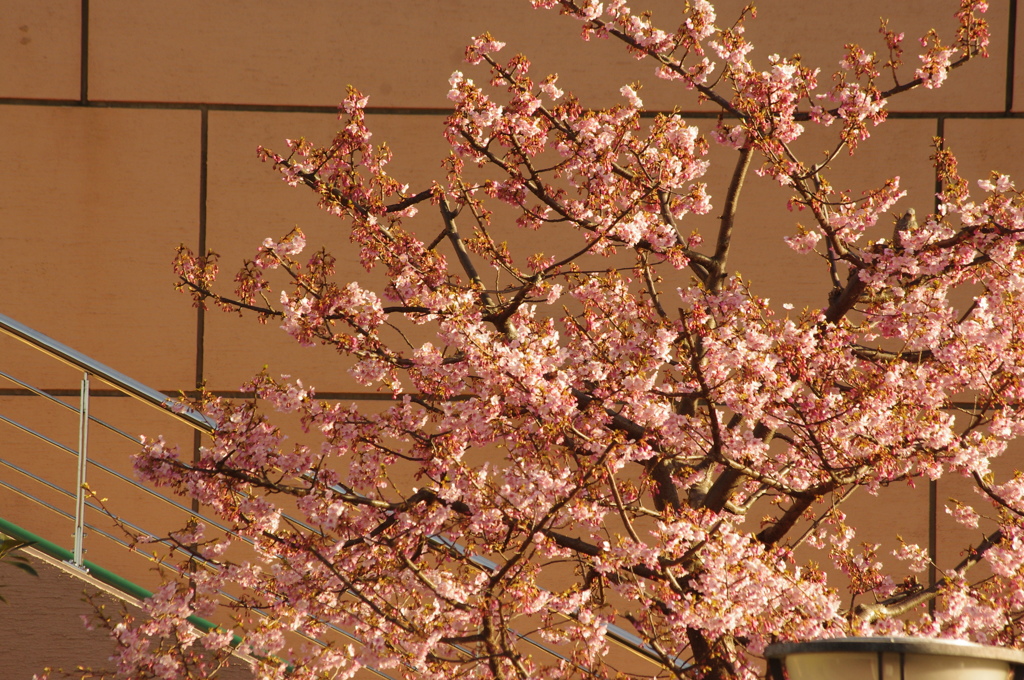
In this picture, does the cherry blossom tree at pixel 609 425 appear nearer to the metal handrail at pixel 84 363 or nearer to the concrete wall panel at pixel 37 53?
the metal handrail at pixel 84 363

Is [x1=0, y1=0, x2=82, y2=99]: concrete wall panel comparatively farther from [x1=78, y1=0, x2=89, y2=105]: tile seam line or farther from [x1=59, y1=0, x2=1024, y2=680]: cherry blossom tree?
[x1=59, y1=0, x2=1024, y2=680]: cherry blossom tree

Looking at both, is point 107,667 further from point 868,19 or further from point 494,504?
point 868,19

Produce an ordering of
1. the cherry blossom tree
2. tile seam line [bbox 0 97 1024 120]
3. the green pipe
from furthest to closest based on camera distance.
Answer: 1. tile seam line [bbox 0 97 1024 120]
2. the green pipe
3. the cherry blossom tree

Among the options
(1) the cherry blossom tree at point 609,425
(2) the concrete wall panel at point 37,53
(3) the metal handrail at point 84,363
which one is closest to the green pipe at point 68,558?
(1) the cherry blossom tree at point 609,425

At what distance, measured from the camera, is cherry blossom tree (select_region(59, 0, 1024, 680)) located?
8.03 feet

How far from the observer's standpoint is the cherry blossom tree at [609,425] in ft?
8.03

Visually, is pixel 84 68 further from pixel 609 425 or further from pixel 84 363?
pixel 609 425

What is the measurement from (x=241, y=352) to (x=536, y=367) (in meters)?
2.61

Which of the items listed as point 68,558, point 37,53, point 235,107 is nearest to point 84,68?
point 37,53

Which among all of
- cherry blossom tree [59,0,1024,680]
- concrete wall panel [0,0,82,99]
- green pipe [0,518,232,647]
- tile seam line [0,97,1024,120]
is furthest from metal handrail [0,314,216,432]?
concrete wall panel [0,0,82,99]

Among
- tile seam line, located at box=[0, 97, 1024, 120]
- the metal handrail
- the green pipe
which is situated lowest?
the green pipe

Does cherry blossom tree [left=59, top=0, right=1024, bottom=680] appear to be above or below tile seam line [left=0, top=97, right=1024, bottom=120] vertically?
below

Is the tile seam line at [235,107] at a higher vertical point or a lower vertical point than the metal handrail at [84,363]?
higher

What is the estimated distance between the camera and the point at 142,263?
4.59 meters
